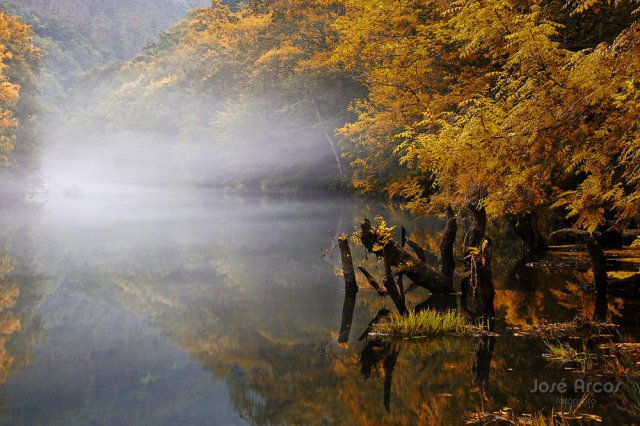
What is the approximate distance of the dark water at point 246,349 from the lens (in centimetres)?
773

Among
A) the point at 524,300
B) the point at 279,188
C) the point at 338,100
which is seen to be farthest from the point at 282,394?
the point at 279,188

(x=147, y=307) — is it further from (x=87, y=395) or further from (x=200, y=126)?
(x=200, y=126)

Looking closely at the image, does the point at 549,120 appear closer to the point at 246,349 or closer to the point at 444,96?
the point at 246,349

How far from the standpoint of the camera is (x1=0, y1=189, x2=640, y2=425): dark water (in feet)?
25.4

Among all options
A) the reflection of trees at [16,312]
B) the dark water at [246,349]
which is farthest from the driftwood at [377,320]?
the reflection of trees at [16,312]

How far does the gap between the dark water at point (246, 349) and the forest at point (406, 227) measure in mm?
68

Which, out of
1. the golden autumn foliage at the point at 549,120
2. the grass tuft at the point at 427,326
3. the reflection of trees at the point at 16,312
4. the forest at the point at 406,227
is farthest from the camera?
the grass tuft at the point at 427,326

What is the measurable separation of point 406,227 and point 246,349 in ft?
55.5

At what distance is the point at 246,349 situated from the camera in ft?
33.8

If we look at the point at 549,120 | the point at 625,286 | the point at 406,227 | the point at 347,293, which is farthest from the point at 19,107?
the point at 549,120

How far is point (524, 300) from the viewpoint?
12.5 meters

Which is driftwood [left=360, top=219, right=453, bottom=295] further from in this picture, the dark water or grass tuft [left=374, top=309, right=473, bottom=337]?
grass tuft [left=374, top=309, right=473, bottom=337]

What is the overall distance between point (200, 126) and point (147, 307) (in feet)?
176

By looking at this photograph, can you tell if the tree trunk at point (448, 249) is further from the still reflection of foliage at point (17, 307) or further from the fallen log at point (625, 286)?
the still reflection of foliage at point (17, 307)
